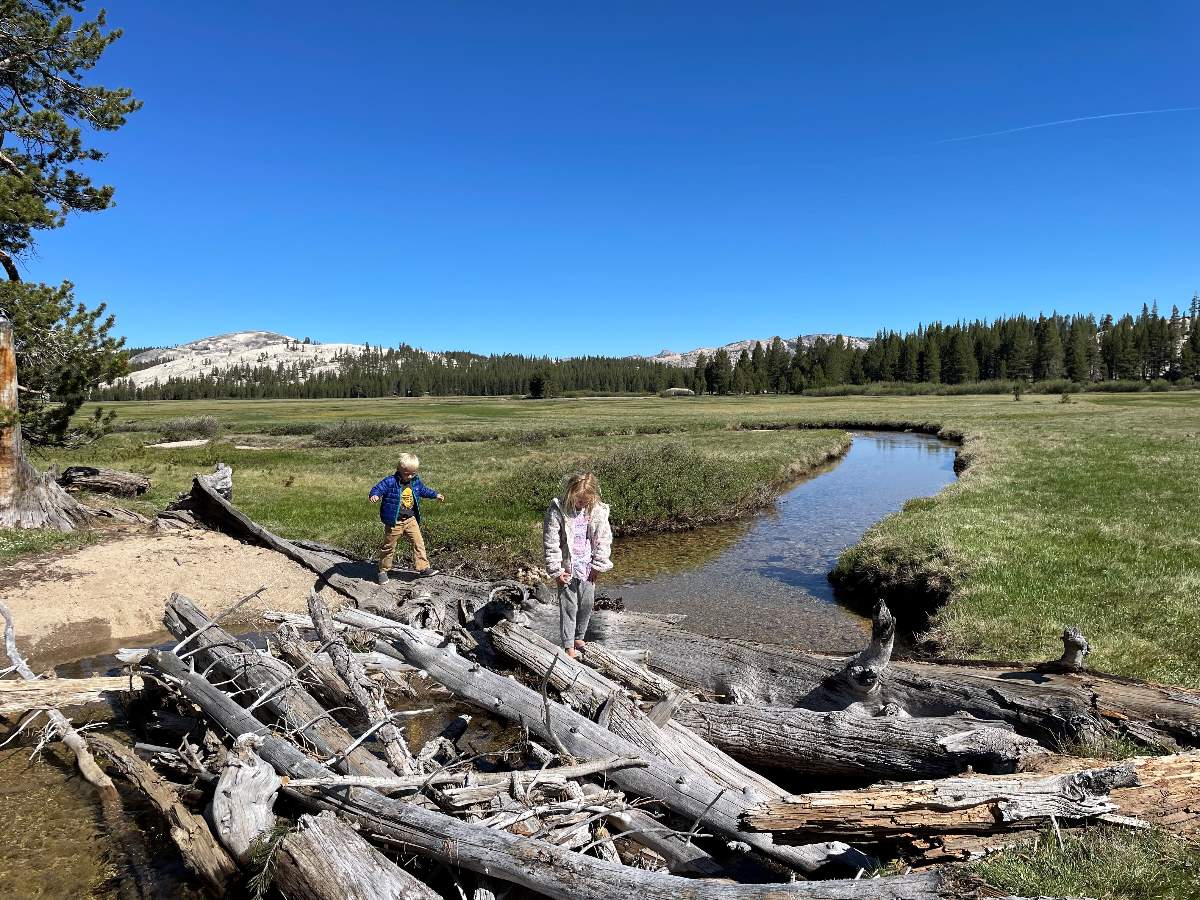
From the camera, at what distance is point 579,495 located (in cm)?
964

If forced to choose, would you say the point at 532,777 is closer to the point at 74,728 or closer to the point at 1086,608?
the point at 74,728

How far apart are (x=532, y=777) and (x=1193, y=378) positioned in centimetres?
16540

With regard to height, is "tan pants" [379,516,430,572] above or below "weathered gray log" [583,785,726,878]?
above

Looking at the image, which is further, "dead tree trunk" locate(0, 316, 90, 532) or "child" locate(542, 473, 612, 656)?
"dead tree trunk" locate(0, 316, 90, 532)

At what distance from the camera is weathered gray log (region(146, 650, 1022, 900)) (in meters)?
4.27

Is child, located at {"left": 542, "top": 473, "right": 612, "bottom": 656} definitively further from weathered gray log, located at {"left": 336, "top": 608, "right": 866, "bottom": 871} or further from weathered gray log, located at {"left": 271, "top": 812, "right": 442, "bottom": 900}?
weathered gray log, located at {"left": 271, "top": 812, "right": 442, "bottom": 900}

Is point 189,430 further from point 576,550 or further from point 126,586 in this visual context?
point 576,550

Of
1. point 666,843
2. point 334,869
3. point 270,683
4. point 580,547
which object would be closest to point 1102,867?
point 666,843

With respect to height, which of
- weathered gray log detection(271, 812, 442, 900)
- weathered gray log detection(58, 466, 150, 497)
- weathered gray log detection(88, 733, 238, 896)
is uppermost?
weathered gray log detection(58, 466, 150, 497)

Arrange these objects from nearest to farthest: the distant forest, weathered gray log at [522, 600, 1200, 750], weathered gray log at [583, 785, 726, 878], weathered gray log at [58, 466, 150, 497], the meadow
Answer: weathered gray log at [583, 785, 726, 878], weathered gray log at [522, 600, 1200, 750], the meadow, weathered gray log at [58, 466, 150, 497], the distant forest

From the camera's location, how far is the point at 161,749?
7.97m

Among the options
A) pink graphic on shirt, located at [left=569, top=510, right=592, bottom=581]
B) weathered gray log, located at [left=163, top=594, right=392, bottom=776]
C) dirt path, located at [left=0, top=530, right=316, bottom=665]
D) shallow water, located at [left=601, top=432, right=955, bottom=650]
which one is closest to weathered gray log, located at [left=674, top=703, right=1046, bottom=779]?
pink graphic on shirt, located at [left=569, top=510, right=592, bottom=581]

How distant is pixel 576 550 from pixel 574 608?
811mm

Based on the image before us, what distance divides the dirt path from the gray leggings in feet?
25.7
